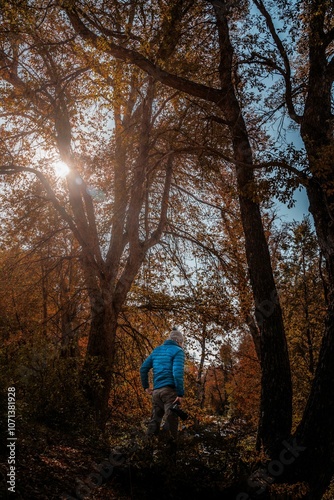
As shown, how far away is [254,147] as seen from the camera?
10211mm

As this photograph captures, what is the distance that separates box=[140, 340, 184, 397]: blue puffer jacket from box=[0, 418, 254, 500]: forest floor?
86 cm

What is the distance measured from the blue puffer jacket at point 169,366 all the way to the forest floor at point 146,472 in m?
0.86

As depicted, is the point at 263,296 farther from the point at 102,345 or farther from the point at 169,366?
the point at 102,345

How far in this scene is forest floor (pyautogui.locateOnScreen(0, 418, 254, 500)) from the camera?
4.18 meters

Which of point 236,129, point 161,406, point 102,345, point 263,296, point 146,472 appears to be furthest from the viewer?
point 102,345

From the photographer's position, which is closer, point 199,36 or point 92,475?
point 92,475

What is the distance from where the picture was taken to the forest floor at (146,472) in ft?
13.7

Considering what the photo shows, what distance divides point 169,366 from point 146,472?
62.0 inches

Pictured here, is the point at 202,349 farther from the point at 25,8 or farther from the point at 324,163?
the point at 25,8

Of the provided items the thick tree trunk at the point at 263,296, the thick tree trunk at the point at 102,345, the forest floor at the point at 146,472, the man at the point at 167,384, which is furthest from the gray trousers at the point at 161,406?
the thick tree trunk at the point at 102,345

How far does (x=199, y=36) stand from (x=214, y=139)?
2228 millimetres

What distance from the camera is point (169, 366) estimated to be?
18.9 feet

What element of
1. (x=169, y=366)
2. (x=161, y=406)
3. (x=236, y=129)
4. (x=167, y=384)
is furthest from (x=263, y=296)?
(x=236, y=129)

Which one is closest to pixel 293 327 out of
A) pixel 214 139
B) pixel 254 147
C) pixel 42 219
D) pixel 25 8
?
pixel 254 147
